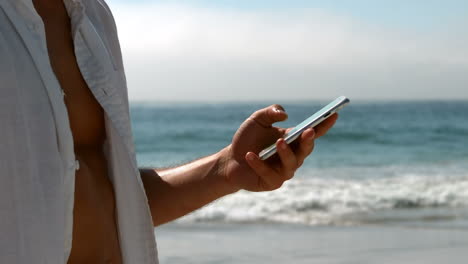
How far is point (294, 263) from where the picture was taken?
5.99 metres

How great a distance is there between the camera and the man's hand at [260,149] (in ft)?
4.55

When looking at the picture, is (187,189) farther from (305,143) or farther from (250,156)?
(305,143)

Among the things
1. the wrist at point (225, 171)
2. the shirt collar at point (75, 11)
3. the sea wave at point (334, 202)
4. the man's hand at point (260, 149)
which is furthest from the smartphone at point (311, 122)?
the sea wave at point (334, 202)

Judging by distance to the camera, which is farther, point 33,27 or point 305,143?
point 305,143

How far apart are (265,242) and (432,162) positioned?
9879mm

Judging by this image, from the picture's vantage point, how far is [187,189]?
157 cm

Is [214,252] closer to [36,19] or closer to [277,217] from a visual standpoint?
[277,217]

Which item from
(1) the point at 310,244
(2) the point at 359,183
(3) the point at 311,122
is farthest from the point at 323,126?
(2) the point at 359,183

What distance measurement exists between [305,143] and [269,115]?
0.12m

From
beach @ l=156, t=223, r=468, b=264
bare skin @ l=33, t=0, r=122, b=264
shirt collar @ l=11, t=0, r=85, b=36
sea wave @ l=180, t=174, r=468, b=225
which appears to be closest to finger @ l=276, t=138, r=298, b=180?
bare skin @ l=33, t=0, r=122, b=264

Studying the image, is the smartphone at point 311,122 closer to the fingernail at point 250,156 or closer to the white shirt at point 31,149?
the fingernail at point 250,156

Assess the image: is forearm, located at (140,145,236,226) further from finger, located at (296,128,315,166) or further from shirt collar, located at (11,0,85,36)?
shirt collar, located at (11,0,85,36)

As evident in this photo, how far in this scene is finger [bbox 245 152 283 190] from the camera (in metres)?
1.42

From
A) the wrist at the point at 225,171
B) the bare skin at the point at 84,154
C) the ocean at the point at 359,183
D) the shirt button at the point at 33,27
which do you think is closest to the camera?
the shirt button at the point at 33,27
